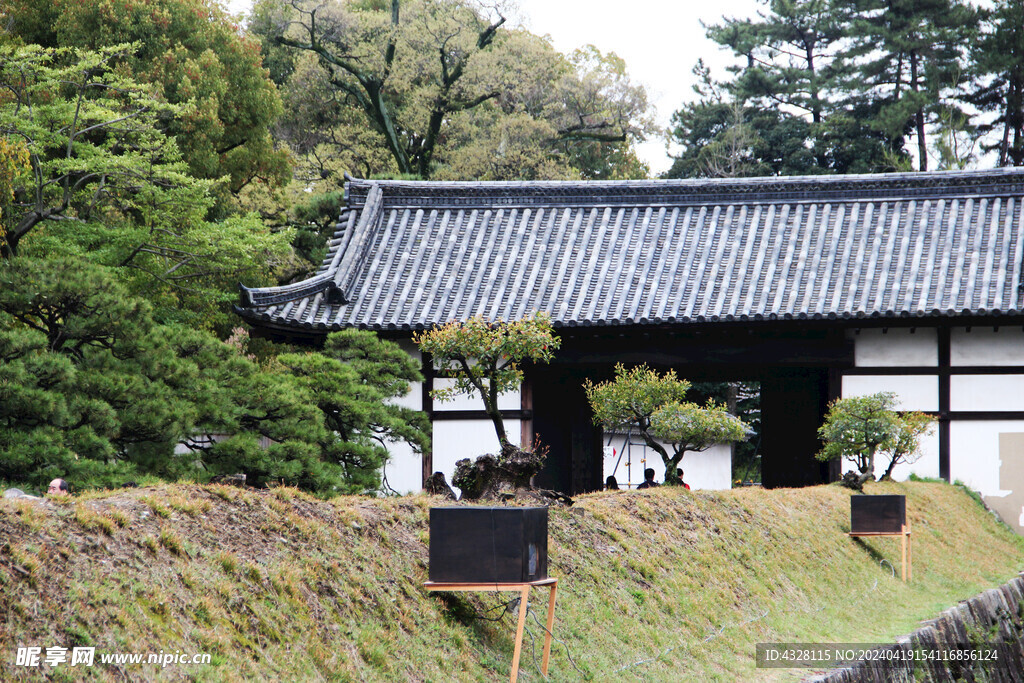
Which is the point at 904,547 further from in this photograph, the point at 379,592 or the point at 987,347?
the point at 379,592

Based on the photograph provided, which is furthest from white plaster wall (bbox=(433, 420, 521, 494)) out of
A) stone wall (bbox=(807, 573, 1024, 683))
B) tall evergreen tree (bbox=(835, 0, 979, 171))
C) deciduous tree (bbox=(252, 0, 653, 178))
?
tall evergreen tree (bbox=(835, 0, 979, 171))

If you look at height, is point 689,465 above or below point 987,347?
below

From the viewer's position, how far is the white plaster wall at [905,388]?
665 inches

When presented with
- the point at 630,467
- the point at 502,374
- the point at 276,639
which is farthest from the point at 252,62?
the point at 276,639

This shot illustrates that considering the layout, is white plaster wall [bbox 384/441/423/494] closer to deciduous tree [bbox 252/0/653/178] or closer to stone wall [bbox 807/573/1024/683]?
stone wall [bbox 807/573/1024/683]

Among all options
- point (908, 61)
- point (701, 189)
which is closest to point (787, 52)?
point (908, 61)

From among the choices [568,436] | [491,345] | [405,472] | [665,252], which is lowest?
[405,472]

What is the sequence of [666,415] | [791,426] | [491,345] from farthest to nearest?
[791,426] < [666,415] < [491,345]

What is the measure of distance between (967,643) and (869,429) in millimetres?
5288

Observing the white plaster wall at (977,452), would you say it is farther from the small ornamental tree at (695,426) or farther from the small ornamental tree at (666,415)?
the small ornamental tree at (695,426)

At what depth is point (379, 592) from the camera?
6.09 meters

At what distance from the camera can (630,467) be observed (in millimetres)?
30297

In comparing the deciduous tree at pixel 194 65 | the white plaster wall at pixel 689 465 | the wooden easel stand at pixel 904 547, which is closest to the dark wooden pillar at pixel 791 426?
the wooden easel stand at pixel 904 547

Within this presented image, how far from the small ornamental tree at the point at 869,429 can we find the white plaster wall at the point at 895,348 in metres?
1.84
